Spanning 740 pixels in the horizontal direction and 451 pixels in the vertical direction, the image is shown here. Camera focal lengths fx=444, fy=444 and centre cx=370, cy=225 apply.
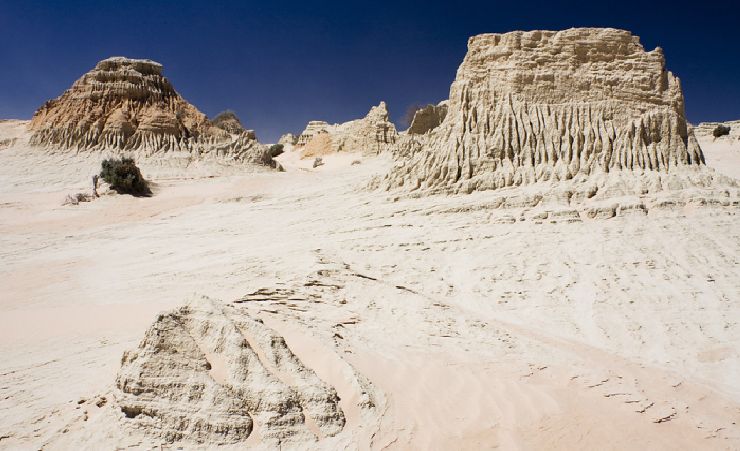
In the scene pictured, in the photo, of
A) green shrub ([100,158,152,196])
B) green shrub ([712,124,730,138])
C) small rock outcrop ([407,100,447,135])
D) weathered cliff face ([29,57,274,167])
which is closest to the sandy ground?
green shrub ([100,158,152,196])

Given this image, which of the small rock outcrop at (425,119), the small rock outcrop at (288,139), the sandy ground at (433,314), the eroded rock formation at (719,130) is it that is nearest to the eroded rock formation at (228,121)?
the small rock outcrop at (288,139)

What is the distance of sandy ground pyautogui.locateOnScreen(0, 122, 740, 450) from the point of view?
3.72 m

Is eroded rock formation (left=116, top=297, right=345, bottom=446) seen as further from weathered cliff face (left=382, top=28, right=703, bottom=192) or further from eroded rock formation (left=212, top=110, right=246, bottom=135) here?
eroded rock formation (left=212, top=110, right=246, bottom=135)

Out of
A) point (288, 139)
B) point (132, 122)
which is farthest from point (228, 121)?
point (132, 122)

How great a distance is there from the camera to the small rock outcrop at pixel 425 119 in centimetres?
2828

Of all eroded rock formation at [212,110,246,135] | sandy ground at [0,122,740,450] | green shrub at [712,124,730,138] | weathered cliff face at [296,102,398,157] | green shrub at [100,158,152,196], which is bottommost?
sandy ground at [0,122,740,450]

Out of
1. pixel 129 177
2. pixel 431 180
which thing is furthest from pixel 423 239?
pixel 129 177

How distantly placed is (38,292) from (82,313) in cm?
233

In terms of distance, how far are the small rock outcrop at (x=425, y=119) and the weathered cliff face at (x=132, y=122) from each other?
9420 millimetres

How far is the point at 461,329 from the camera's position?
5.86 m

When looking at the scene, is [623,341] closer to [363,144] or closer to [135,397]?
[135,397]

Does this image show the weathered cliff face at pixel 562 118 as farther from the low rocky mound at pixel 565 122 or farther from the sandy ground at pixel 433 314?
the sandy ground at pixel 433 314

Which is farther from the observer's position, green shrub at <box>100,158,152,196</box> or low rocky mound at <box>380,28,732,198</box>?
green shrub at <box>100,158,152,196</box>

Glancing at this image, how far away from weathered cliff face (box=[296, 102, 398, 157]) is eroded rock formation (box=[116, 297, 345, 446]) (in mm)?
28772
